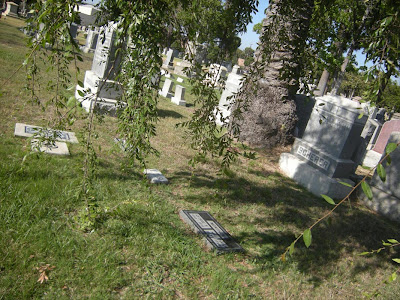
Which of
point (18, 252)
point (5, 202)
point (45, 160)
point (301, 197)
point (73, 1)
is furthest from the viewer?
point (301, 197)

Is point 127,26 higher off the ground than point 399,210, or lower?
higher

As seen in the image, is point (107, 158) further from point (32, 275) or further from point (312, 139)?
point (312, 139)

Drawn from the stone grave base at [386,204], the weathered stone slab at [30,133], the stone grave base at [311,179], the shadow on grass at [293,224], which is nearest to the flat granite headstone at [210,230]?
the shadow on grass at [293,224]

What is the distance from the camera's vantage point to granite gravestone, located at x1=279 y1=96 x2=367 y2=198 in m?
6.50

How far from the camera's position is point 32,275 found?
2.47m

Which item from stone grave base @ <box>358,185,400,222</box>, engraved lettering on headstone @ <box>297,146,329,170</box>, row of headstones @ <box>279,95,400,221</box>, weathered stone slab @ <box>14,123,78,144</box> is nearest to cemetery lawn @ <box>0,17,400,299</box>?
weathered stone slab @ <box>14,123,78,144</box>

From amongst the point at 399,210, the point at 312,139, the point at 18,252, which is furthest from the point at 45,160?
the point at 399,210

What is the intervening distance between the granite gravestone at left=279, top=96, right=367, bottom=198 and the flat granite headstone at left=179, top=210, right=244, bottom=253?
3.22 meters

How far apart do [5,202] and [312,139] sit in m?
6.08

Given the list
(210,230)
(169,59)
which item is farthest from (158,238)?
(169,59)

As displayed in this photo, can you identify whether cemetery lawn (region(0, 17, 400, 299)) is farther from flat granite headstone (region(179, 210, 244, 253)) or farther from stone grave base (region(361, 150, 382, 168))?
stone grave base (region(361, 150, 382, 168))

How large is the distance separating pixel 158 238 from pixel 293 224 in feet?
7.74

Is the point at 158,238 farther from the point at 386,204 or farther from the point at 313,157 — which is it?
the point at 386,204

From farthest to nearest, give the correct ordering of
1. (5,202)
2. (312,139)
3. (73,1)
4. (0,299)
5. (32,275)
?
(312,139)
(5,202)
(32,275)
(0,299)
(73,1)
